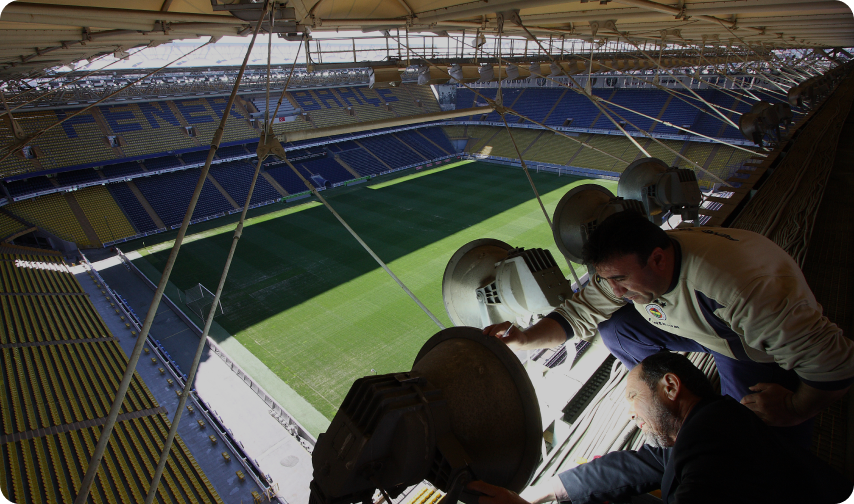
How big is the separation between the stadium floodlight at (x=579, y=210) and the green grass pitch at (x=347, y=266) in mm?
6311

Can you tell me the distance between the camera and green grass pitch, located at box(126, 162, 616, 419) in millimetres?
10633

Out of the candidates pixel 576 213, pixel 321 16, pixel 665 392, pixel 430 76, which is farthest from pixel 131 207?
pixel 665 392

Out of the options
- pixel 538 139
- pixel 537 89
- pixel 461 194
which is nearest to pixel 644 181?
pixel 461 194

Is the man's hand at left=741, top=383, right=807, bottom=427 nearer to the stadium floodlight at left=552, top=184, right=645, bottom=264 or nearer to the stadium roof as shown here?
the stadium floodlight at left=552, top=184, right=645, bottom=264

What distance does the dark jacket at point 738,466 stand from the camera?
1.13 meters

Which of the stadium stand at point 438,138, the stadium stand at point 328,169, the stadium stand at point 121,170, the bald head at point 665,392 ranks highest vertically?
the stadium stand at point 121,170

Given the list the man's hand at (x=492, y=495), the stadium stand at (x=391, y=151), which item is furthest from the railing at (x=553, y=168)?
the man's hand at (x=492, y=495)

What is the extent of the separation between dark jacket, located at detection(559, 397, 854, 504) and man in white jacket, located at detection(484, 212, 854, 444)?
31cm

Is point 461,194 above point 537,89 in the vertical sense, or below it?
below

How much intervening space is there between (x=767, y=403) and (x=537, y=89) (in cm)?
3681

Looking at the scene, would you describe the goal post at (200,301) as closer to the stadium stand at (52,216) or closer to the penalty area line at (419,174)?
the stadium stand at (52,216)

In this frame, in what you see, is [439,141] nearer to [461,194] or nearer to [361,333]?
[461,194]

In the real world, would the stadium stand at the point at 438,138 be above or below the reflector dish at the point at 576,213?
above

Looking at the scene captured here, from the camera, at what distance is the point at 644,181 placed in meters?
4.85
